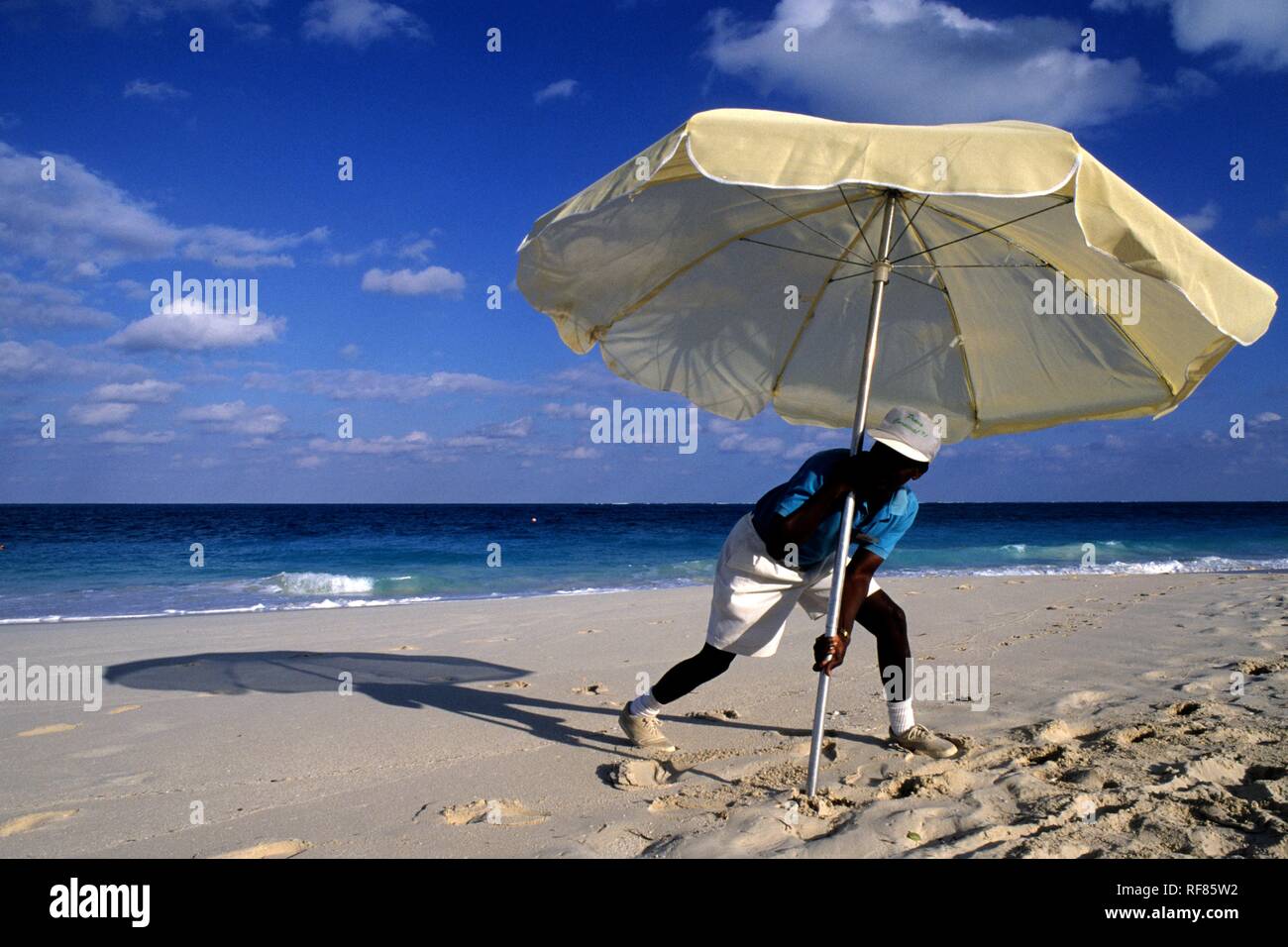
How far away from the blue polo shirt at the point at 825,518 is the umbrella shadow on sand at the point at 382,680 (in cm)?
147

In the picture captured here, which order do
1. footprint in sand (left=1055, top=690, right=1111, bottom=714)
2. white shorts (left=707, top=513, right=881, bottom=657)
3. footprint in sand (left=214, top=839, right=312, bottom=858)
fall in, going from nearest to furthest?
footprint in sand (left=214, top=839, right=312, bottom=858) < white shorts (left=707, top=513, right=881, bottom=657) < footprint in sand (left=1055, top=690, right=1111, bottom=714)

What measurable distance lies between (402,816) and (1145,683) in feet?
14.2

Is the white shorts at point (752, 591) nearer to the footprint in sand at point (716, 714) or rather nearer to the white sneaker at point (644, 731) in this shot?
the white sneaker at point (644, 731)

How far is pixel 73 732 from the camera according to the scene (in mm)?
4695

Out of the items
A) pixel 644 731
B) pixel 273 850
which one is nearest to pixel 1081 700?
pixel 644 731

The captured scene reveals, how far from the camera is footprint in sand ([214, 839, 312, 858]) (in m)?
2.88

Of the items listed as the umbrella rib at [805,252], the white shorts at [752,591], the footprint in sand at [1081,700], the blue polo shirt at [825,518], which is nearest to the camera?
the blue polo shirt at [825,518]

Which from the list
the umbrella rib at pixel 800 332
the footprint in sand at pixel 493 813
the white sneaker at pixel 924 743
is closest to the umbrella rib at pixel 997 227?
the umbrella rib at pixel 800 332

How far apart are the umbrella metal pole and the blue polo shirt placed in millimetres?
97

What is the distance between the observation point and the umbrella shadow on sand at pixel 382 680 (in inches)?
191

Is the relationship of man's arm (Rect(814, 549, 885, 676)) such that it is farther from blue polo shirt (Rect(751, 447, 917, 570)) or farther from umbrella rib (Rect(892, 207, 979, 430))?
umbrella rib (Rect(892, 207, 979, 430))

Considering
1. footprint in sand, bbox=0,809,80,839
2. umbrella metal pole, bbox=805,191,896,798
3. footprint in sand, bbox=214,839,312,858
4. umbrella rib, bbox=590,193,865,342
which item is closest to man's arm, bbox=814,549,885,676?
umbrella metal pole, bbox=805,191,896,798

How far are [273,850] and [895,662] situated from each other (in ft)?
8.76
